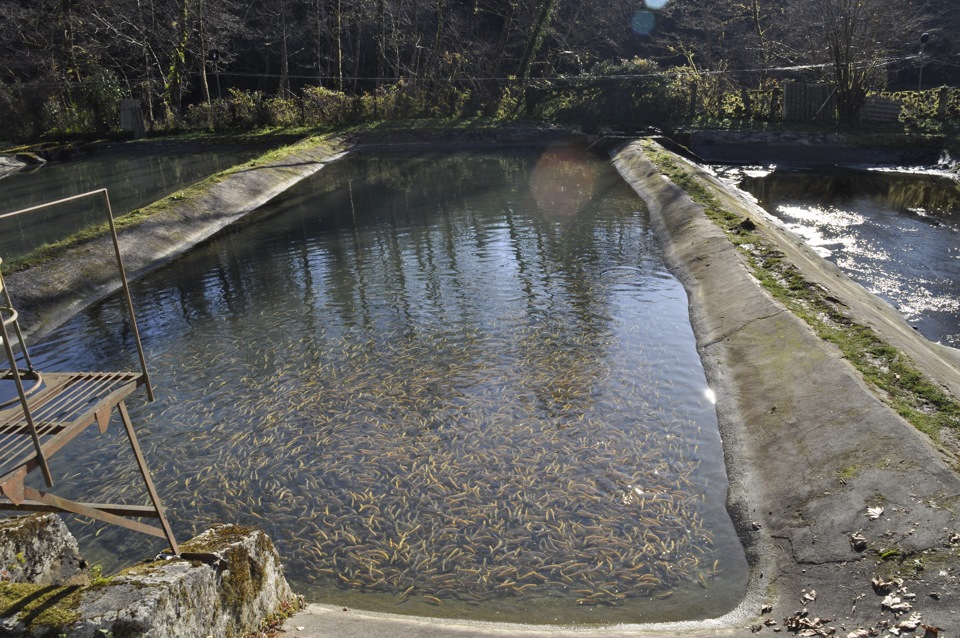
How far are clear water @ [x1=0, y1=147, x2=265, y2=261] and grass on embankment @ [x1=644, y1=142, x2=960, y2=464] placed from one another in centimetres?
1535

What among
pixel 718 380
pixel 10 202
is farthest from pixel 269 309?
pixel 10 202

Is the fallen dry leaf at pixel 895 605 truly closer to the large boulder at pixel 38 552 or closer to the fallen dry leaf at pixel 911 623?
the fallen dry leaf at pixel 911 623

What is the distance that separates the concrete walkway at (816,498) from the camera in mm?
5137

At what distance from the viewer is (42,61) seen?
39969 millimetres

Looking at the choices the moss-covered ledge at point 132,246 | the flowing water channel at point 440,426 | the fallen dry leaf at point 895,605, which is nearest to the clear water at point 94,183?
the moss-covered ledge at point 132,246

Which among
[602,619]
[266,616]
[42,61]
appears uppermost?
[42,61]

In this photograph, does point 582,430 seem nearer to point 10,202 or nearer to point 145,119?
point 10,202

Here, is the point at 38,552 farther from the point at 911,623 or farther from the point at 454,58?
the point at 454,58

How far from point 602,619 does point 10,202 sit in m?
25.1

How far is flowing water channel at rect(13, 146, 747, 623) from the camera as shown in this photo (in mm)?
6145

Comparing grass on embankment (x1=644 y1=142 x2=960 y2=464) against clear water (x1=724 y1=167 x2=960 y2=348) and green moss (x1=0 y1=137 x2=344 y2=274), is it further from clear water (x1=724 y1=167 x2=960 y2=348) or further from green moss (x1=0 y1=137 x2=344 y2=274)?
green moss (x1=0 y1=137 x2=344 y2=274)

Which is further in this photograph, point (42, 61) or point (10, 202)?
point (42, 61)

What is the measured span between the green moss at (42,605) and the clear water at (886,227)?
1129cm

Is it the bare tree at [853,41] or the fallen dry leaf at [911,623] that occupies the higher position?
the bare tree at [853,41]
